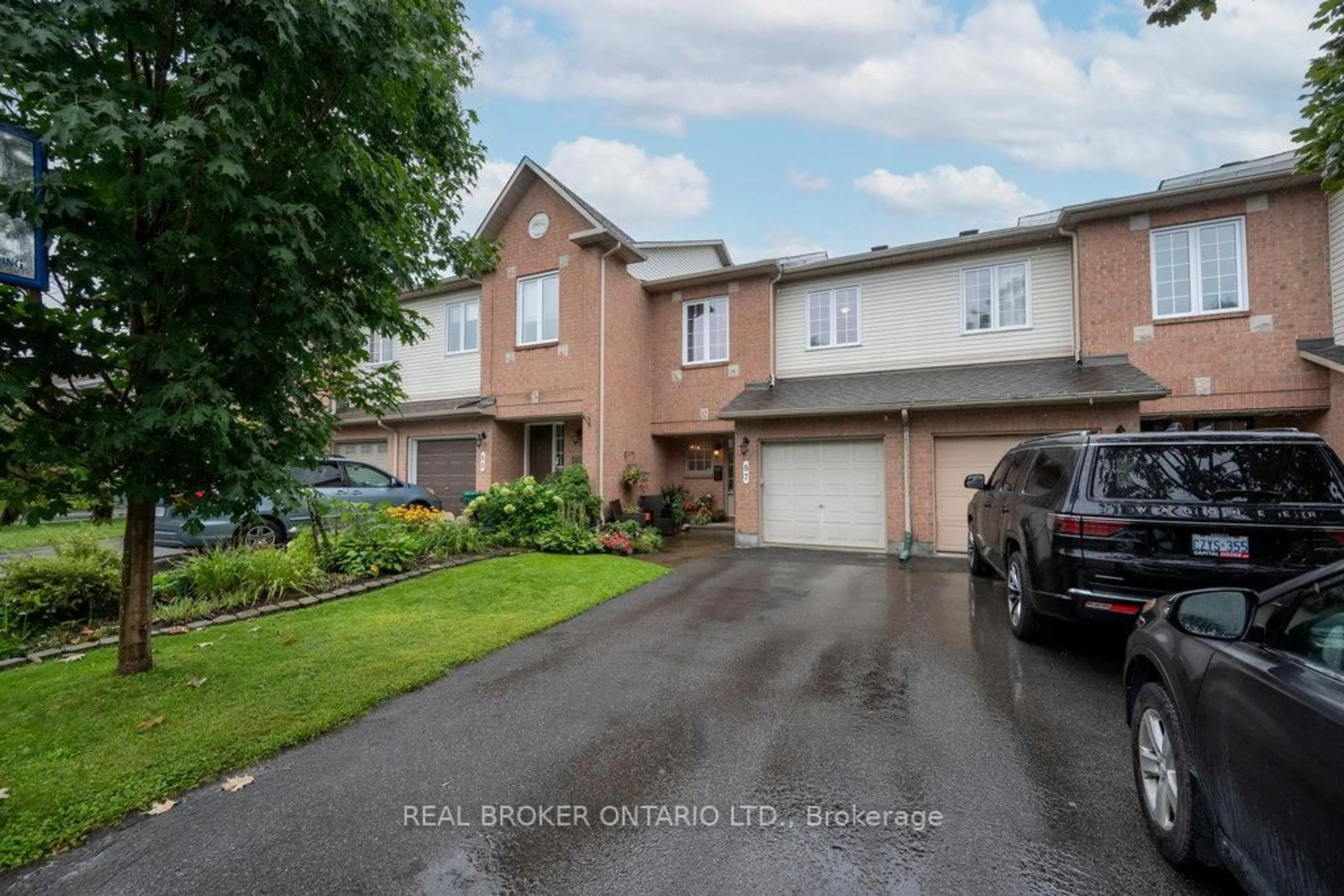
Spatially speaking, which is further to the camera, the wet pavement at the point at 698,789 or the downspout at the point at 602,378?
the downspout at the point at 602,378

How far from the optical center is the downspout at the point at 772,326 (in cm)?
1298

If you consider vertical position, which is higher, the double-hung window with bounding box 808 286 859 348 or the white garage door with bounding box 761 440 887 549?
the double-hung window with bounding box 808 286 859 348

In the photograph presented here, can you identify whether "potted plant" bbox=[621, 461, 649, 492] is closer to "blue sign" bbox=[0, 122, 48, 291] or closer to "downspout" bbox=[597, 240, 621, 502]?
"downspout" bbox=[597, 240, 621, 502]

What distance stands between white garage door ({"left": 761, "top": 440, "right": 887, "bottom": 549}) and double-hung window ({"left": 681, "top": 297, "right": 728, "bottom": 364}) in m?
2.90

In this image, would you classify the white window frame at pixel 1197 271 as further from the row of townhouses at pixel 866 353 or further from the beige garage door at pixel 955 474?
the beige garage door at pixel 955 474

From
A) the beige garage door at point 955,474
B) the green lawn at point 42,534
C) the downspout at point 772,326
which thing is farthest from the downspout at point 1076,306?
the green lawn at point 42,534

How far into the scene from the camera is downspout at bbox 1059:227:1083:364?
34.5ft

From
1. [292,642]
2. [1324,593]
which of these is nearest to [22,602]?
[292,642]

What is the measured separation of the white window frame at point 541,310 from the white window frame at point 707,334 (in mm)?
3049

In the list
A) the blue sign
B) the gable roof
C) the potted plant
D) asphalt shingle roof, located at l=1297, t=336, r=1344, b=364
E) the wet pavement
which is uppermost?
the gable roof

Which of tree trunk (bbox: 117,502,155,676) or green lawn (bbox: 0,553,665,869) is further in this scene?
tree trunk (bbox: 117,502,155,676)

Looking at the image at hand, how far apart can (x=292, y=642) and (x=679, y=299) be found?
11.1 m

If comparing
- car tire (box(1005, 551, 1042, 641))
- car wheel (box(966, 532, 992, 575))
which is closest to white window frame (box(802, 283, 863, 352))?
car wheel (box(966, 532, 992, 575))

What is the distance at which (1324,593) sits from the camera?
6.06 feet
